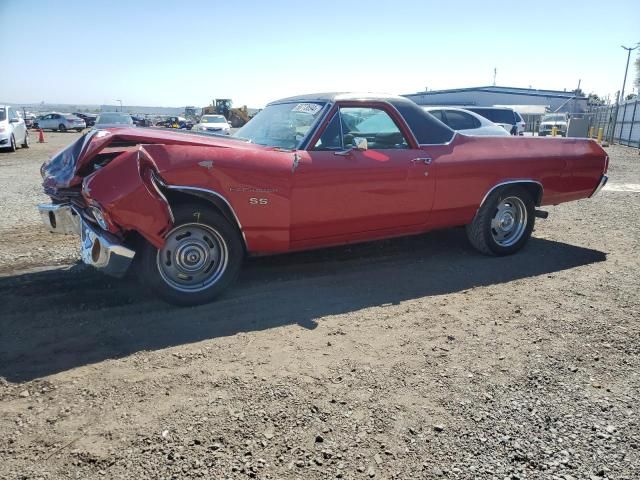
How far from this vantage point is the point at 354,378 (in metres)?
3.05

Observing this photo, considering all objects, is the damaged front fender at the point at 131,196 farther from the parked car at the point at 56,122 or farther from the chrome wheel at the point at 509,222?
the parked car at the point at 56,122

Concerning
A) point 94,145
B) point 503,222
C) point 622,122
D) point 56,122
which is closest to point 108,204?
point 94,145

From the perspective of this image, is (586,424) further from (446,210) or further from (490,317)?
(446,210)

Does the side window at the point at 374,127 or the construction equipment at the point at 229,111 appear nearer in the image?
the side window at the point at 374,127

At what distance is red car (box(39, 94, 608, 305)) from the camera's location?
368 cm

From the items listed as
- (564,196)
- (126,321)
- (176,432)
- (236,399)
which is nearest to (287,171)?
(126,321)

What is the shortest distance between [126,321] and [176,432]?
4.81 feet

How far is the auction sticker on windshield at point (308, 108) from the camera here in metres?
4.73

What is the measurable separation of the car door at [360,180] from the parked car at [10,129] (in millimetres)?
16909

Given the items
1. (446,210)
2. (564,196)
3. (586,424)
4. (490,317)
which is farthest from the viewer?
(564,196)

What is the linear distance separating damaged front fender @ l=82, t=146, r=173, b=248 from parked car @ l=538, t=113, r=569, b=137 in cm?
3119

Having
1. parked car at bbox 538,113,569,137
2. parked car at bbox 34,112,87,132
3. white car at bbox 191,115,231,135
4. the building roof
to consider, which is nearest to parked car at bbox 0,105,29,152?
white car at bbox 191,115,231,135

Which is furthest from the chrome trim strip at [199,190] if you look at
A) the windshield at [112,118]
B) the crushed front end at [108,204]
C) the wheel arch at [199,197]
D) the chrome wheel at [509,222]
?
the windshield at [112,118]

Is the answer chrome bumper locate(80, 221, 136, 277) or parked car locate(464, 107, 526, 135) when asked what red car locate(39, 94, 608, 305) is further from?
parked car locate(464, 107, 526, 135)
